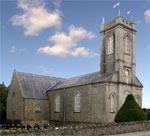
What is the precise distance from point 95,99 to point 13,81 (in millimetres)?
20701

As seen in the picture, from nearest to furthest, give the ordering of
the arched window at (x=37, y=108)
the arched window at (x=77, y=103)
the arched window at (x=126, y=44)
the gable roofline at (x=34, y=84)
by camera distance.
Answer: the arched window at (x=126, y=44) → the arched window at (x=77, y=103) → the gable roofline at (x=34, y=84) → the arched window at (x=37, y=108)

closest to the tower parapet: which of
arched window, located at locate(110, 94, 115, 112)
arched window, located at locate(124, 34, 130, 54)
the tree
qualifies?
arched window, located at locate(124, 34, 130, 54)

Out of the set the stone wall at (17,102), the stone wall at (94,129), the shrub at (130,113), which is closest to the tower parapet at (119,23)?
the shrub at (130,113)

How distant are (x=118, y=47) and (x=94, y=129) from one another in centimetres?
1912

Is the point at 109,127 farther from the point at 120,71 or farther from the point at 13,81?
the point at 13,81

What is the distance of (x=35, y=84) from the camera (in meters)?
46.8

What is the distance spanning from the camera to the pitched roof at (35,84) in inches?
1720

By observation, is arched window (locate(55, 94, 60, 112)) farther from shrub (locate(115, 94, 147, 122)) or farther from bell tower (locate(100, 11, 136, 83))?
shrub (locate(115, 94, 147, 122))

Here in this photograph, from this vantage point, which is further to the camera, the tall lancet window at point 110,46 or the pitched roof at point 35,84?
the pitched roof at point 35,84

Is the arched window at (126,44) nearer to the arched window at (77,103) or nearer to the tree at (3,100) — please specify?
the arched window at (77,103)

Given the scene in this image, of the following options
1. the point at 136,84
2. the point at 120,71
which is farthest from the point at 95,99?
the point at 136,84

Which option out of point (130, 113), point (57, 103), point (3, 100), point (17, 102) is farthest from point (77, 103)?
point (3, 100)

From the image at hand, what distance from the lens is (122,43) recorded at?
123 feet

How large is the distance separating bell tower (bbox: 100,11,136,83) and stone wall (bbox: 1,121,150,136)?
11.7m
